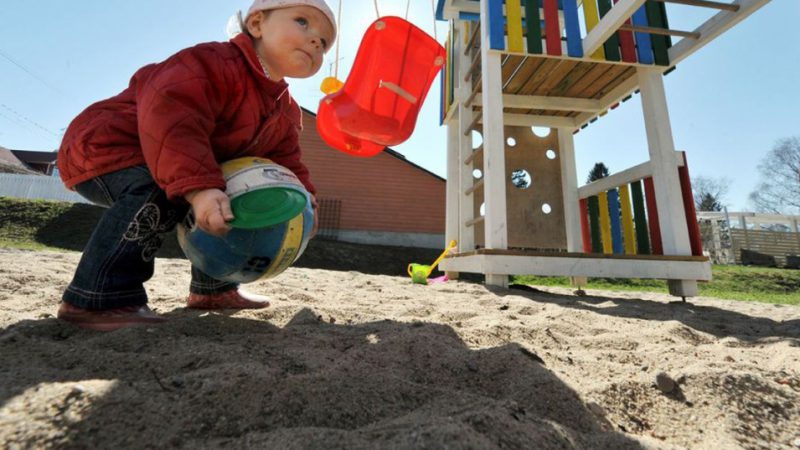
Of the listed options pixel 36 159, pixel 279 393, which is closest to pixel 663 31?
pixel 279 393

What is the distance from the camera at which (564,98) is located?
3869 millimetres

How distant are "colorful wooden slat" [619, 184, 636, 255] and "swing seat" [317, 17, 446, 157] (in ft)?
5.93

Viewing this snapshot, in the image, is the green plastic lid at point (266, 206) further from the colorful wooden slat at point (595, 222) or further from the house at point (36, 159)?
the house at point (36, 159)

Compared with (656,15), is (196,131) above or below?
below

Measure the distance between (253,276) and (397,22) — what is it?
1.84 meters

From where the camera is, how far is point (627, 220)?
3.29 meters

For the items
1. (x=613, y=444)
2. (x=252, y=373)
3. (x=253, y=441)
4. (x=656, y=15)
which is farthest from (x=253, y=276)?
(x=656, y=15)

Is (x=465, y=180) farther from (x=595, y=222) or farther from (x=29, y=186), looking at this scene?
(x=29, y=186)

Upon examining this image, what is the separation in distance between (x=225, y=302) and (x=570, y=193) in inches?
133

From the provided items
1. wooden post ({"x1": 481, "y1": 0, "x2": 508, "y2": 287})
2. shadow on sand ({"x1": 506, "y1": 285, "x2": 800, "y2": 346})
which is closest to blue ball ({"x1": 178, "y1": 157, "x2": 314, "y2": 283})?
shadow on sand ({"x1": 506, "y1": 285, "x2": 800, "y2": 346})

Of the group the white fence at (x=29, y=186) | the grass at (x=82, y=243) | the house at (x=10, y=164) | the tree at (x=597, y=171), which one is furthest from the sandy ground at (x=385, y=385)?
the tree at (x=597, y=171)

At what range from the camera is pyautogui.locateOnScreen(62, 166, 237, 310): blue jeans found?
118 centimetres

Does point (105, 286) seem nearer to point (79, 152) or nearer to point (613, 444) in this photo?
point (79, 152)

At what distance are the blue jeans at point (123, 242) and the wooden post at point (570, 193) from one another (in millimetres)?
3467
